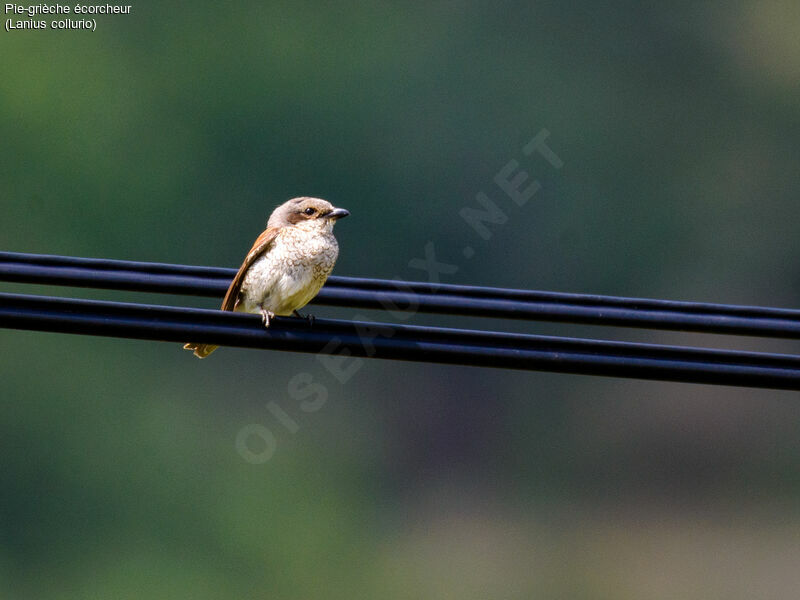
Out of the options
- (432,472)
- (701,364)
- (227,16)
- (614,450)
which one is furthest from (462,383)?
(701,364)

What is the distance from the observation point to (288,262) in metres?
7.51

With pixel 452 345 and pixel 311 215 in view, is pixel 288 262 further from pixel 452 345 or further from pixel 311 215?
pixel 452 345

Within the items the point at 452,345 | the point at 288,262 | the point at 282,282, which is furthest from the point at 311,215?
the point at 452,345

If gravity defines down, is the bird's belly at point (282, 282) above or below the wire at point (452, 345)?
above

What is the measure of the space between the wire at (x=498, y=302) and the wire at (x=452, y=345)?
0.31 m

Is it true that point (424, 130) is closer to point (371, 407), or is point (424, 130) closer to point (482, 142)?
point (482, 142)

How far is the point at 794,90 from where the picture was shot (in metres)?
46.4

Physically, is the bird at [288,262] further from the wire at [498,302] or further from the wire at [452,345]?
the wire at [452,345]

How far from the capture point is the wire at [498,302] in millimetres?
5574

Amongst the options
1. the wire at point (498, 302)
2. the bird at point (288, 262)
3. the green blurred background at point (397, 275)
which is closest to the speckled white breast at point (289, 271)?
the bird at point (288, 262)

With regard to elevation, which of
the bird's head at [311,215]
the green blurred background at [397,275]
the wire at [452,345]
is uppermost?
the green blurred background at [397,275]

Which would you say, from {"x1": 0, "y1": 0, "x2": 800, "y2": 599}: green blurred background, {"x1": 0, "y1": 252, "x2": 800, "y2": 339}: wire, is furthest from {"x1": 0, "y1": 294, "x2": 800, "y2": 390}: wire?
{"x1": 0, "y1": 0, "x2": 800, "y2": 599}: green blurred background

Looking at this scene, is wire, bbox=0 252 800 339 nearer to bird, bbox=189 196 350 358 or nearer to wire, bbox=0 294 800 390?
wire, bbox=0 294 800 390

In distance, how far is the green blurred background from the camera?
3183 cm
